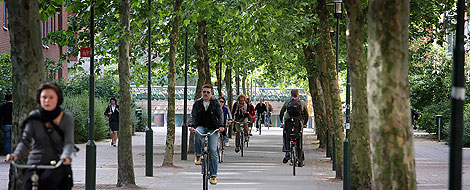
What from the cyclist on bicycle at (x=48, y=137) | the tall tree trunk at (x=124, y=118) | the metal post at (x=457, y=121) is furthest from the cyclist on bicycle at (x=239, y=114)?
the cyclist on bicycle at (x=48, y=137)

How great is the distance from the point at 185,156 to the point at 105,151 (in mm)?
5157

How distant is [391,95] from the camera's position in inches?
312

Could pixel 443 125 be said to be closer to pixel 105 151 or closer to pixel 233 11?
pixel 105 151

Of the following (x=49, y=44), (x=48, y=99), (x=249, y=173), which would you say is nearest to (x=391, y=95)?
(x=48, y=99)

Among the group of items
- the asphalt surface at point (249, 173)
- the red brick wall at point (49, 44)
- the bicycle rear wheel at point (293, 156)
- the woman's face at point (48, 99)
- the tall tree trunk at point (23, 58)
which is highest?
the red brick wall at point (49, 44)

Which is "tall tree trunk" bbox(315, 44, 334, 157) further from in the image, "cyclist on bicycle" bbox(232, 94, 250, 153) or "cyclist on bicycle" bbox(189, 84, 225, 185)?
"cyclist on bicycle" bbox(189, 84, 225, 185)

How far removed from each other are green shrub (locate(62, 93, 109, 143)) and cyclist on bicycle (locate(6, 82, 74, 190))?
23380 mm

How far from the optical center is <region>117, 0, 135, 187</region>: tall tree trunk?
1530 cm

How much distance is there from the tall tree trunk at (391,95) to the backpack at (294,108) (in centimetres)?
1099

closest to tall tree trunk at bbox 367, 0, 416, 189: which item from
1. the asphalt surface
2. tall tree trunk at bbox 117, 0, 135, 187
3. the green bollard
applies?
the green bollard

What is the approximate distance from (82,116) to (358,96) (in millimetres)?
20369

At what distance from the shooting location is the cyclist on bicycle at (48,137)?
7.51 m

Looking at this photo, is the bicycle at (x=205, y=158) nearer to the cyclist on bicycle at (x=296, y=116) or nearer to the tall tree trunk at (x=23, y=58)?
the cyclist on bicycle at (x=296, y=116)

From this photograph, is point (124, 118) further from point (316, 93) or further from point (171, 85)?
point (316, 93)
